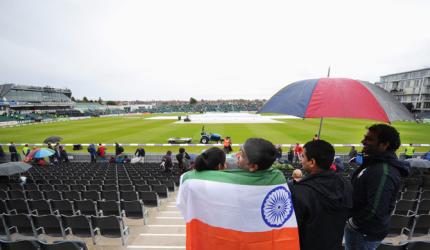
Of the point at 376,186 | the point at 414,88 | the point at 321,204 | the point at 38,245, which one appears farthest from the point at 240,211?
the point at 414,88

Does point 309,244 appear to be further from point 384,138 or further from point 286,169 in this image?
point 286,169

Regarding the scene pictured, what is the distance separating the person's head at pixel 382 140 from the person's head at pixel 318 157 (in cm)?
78

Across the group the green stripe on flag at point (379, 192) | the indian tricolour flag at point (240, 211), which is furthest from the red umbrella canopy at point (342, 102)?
the indian tricolour flag at point (240, 211)

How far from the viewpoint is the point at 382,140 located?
97.7 inches

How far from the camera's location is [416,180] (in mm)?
8633

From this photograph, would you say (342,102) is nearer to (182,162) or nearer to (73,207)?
(73,207)

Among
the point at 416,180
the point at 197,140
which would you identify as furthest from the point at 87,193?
the point at 197,140

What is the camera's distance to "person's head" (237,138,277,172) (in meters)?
1.70

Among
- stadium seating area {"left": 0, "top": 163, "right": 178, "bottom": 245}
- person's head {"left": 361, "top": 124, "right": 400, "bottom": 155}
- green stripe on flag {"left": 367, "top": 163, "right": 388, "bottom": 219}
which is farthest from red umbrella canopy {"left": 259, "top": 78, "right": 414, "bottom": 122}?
stadium seating area {"left": 0, "top": 163, "right": 178, "bottom": 245}

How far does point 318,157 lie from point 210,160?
1.03 meters

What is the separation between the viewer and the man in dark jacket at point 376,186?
2338 millimetres

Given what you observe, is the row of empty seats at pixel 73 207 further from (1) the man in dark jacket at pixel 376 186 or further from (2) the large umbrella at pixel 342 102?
(1) the man in dark jacket at pixel 376 186

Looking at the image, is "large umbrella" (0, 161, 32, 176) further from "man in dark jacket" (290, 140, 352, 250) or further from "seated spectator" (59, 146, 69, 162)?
"man in dark jacket" (290, 140, 352, 250)

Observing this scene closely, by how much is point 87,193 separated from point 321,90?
7450 millimetres
